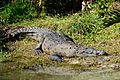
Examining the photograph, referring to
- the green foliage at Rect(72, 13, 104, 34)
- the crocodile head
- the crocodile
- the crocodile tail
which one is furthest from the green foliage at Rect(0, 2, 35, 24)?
the crocodile head

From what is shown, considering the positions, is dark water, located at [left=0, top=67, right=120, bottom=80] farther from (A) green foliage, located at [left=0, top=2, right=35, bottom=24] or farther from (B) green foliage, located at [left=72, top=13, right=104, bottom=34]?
(A) green foliage, located at [left=0, top=2, right=35, bottom=24]

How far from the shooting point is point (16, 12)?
1264 centimetres

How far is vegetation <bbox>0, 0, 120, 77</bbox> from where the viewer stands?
27.8 ft

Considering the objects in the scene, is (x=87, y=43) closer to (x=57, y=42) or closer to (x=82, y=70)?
(x=57, y=42)

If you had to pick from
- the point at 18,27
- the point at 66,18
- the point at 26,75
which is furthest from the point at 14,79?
the point at 66,18

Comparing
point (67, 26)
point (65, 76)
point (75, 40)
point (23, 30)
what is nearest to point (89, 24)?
point (67, 26)

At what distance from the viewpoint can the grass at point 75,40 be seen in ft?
27.4

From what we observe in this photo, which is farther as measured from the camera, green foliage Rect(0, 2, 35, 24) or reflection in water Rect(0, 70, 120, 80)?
green foliage Rect(0, 2, 35, 24)

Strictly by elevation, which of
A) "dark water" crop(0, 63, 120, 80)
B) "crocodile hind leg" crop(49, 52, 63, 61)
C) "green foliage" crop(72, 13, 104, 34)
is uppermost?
"green foliage" crop(72, 13, 104, 34)

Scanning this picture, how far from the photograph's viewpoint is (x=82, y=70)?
7969 mm

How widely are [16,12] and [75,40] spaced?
10.2ft

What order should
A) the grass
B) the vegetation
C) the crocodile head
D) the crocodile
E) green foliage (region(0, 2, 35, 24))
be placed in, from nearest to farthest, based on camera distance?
1. the grass
2. the vegetation
3. the crocodile head
4. the crocodile
5. green foliage (region(0, 2, 35, 24))

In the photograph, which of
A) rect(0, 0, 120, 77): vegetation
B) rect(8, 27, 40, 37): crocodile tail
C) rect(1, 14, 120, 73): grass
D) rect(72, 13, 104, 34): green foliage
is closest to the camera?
rect(1, 14, 120, 73): grass

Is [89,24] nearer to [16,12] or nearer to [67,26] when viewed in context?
[67,26]
